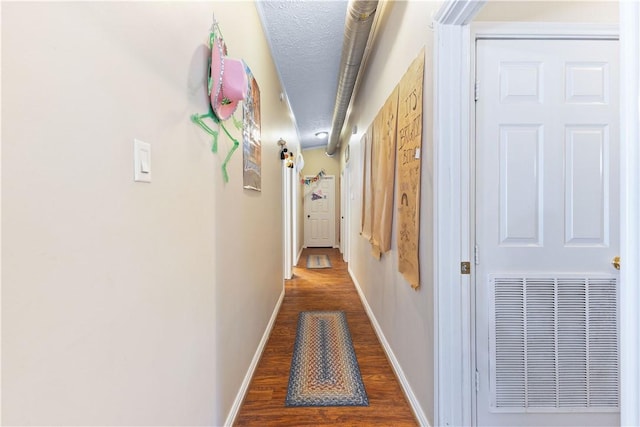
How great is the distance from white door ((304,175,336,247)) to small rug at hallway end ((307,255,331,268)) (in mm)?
1109

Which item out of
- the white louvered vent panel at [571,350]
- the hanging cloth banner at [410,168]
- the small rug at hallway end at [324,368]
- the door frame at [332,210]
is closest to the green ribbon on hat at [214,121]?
the hanging cloth banner at [410,168]

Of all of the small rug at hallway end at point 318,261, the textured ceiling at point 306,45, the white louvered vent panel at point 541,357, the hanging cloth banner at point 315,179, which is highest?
the textured ceiling at point 306,45

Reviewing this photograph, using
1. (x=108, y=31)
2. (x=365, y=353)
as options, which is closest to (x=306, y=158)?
(x=365, y=353)

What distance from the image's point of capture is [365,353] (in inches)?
85.4

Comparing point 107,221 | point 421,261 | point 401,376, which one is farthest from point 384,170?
point 107,221

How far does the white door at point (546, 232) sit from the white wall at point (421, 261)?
22cm

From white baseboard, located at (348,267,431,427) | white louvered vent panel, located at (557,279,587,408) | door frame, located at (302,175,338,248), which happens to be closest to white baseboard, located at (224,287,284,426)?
white baseboard, located at (348,267,431,427)

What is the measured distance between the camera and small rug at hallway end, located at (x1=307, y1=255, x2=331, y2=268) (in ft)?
17.1

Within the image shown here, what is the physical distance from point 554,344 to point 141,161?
1.87 m

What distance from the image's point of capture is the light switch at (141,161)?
76 centimetres

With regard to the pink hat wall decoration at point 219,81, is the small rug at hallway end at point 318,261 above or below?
below

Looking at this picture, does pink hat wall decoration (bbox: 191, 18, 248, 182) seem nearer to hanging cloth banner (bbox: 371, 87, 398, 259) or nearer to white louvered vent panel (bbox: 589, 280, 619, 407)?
hanging cloth banner (bbox: 371, 87, 398, 259)

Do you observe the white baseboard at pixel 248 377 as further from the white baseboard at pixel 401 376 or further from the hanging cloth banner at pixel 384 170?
the hanging cloth banner at pixel 384 170

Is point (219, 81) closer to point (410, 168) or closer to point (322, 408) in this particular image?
point (410, 168)
